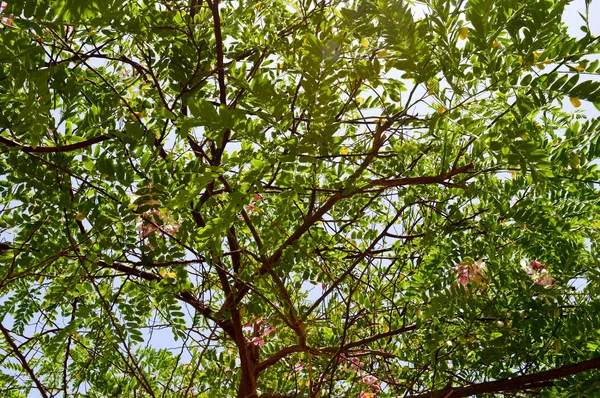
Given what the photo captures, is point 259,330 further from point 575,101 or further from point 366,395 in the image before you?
point 575,101

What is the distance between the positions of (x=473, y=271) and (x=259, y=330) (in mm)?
1107

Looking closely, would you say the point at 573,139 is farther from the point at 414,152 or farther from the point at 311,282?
the point at 311,282

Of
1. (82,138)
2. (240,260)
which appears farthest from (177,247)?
(82,138)

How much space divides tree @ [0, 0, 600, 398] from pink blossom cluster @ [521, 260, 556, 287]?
0.01 meters

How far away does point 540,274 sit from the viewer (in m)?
1.88

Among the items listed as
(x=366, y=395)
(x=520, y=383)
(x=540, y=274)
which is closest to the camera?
(x=520, y=383)

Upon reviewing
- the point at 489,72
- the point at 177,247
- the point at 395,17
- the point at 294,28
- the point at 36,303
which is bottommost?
the point at 489,72

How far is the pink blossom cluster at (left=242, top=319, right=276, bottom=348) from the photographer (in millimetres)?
2455

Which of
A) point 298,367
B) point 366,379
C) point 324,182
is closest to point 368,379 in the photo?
point 366,379

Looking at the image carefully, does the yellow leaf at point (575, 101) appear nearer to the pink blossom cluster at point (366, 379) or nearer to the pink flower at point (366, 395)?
the pink blossom cluster at point (366, 379)

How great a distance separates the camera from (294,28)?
1.99 meters

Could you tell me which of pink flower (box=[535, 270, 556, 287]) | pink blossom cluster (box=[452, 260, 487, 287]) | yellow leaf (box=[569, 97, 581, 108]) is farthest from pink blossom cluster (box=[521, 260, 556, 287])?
yellow leaf (box=[569, 97, 581, 108])

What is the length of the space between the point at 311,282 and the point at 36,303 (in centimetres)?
115

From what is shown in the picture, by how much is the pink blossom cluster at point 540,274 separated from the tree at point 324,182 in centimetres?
1
